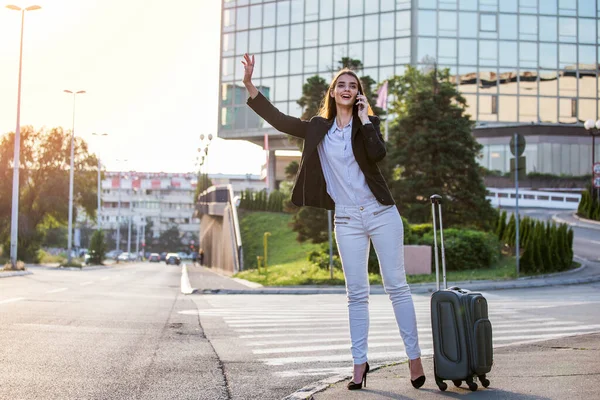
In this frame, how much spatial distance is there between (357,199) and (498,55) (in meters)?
59.8

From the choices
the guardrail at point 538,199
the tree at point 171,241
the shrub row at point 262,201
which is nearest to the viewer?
the guardrail at point 538,199

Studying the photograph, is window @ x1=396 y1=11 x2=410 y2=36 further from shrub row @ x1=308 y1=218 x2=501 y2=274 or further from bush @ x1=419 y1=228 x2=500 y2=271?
bush @ x1=419 y1=228 x2=500 y2=271

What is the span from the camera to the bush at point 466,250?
82.8 ft

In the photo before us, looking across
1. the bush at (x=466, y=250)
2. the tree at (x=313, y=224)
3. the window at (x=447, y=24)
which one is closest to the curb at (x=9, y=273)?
the tree at (x=313, y=224)

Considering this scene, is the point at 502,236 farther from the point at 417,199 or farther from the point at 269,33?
the point at 269,33

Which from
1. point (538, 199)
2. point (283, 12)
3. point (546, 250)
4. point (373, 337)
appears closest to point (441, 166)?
point (546, 250)

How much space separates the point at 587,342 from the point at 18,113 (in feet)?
121

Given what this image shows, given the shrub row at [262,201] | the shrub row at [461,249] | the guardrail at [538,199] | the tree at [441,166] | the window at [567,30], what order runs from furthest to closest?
the window at [567,30] → the shrub row at [262,201] → the guardrail at [538,199] → the tree at [441,166] → the shrub row at [461,249]

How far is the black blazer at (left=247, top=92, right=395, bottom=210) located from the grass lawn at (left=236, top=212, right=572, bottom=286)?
17.0 m

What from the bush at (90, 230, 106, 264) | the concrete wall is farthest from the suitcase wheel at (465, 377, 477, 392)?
the bush at (90, 230, 106, 264)

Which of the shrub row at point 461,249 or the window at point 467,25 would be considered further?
the window at point 467,25

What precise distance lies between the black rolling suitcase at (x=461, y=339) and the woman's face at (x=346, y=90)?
1.37m

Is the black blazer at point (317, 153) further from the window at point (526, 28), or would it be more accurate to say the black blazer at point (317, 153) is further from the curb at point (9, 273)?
the window at point (526, 28)

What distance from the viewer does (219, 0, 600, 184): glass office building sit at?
204 feet
